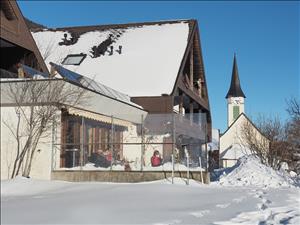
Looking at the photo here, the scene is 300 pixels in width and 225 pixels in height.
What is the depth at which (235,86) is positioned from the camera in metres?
91.3

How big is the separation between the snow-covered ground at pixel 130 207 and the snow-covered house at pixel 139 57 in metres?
12.8

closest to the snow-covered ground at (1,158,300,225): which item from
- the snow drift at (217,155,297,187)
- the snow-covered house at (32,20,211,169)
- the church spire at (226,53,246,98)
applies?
the snow drift at (217,155,297,187)

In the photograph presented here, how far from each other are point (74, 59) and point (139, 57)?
13.4 feet

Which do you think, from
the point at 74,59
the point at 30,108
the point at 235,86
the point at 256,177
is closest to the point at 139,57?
the point at 74,59

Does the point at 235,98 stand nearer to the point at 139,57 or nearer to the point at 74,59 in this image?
the point at 139,57

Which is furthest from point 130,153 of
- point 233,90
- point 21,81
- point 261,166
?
point 233,90

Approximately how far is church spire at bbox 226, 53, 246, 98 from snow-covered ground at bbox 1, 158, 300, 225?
77910mm

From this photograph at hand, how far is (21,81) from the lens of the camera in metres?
2.74

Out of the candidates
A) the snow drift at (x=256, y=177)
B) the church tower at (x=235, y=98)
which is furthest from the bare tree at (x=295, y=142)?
the church tower at (x=235, y=98)

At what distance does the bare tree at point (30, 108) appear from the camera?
269 cm

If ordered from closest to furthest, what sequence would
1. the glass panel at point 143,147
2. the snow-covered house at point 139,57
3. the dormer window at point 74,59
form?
the glass panel at point 143,147, the snow-covered house at point 139,57, the dormer window at point 74,59

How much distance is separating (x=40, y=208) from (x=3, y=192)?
164 centimetres

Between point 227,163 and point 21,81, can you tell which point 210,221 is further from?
point 227,163

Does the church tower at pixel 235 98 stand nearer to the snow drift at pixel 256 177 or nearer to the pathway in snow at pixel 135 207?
the snow drift at pixel 256 177
